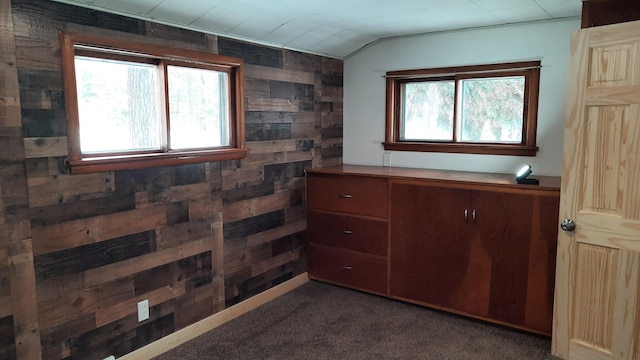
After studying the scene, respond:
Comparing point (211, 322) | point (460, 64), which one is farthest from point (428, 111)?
point (211, 322)

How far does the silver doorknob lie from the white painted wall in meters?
0.83

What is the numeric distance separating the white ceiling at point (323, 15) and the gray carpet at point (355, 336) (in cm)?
203

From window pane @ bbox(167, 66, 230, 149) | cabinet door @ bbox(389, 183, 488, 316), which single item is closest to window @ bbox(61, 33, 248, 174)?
window pane @ bbox(167, 66, 230, 149)

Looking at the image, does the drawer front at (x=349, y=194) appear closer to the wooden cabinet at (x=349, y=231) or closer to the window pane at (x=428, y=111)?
the wooden cabinet at (x=349, y=231)

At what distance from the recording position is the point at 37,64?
2.17 metres

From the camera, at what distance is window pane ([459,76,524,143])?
3466 millimetres

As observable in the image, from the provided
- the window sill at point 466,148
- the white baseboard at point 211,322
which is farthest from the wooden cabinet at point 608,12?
the white baseboard at point 211,322

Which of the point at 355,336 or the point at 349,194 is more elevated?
the point at 349,194

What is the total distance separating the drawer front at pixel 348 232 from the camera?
11.6 ft

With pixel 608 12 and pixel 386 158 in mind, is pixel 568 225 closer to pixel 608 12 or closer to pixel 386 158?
pixel 608 12

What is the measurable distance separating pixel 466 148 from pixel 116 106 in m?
2.58

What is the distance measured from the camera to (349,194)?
12.0 feet

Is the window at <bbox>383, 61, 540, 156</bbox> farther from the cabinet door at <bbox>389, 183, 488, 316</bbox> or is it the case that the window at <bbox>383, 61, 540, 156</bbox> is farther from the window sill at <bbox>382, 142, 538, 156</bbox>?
the cabinet door at <bbox>389, 183, 488, 316</bbox>

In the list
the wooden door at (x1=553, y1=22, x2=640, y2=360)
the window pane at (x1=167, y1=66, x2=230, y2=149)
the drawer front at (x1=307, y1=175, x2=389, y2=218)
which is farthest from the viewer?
the drawer front at (x1=307, y1=175, x2=389, y2=218)
